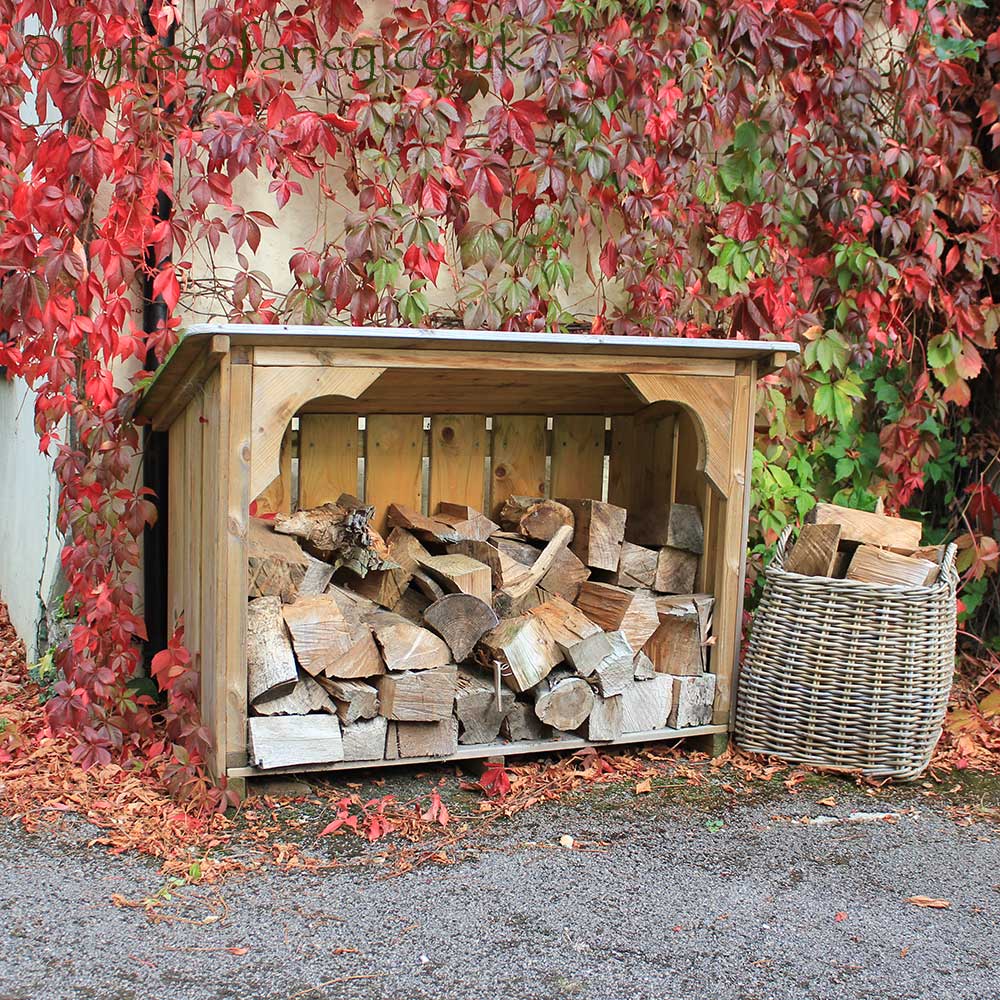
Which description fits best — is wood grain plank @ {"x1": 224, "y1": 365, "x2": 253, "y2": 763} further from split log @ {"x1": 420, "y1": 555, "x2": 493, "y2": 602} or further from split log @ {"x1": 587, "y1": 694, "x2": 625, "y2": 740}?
split log @ {"x1": 587, "y1": 694, "x2": 625, "y2": 740}

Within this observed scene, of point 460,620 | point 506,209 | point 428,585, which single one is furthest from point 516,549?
point 506,209

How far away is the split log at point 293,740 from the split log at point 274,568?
399mm

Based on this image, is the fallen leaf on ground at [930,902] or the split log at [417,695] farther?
the split log at [417,695]

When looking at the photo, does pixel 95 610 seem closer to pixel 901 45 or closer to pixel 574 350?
pixel 574 350

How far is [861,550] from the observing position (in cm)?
365

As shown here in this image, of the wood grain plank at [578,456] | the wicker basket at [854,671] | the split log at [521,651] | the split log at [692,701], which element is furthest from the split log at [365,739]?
the wood grain plank at [578,456]

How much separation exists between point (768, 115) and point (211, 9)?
2.19 m

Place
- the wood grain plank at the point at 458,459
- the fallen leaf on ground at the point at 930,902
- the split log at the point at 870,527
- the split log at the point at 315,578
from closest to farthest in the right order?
the fallen leaf on ground at the point at 930,902
the split log at the point at 315,578
the split log at the point at 870,527
the wood grain plank at the point at 458,459

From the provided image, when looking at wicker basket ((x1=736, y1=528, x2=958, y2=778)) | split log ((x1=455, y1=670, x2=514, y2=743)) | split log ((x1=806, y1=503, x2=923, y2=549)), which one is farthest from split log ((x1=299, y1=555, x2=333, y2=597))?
split log ((x1=806, y1=503, x2=923, y2=549))

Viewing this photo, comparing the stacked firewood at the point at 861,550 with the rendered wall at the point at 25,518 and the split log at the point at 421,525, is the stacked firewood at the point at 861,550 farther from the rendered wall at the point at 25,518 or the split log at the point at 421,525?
the rendered wall at the point at 25,518

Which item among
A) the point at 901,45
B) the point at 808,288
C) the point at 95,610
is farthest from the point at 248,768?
the point at 901,45

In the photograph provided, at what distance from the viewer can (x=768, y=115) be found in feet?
14.2

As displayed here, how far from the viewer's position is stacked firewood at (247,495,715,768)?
320 centimetres

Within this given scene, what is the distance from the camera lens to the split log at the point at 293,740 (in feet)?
10.2
